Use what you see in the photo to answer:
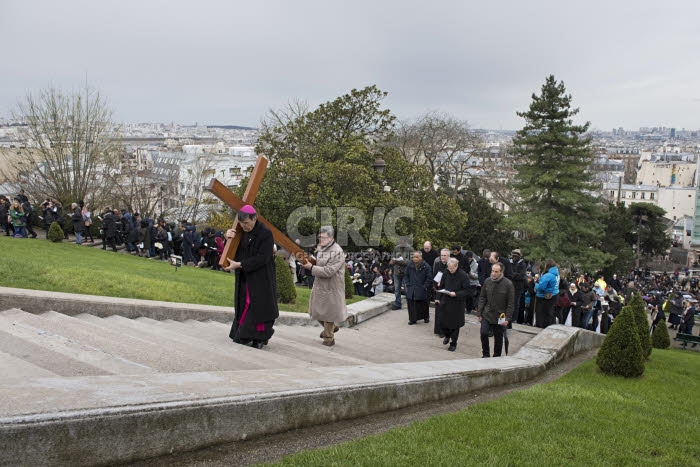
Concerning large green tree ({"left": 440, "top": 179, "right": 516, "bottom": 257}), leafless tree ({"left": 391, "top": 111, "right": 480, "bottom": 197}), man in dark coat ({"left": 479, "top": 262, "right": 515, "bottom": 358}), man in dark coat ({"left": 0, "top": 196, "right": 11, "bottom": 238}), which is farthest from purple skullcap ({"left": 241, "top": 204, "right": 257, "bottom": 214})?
leafless tree ({"left": 391, "top": 111, "right": 480, "bottom": 197})

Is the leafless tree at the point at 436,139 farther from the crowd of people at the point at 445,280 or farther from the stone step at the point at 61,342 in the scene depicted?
the stone step at the point at 61,342

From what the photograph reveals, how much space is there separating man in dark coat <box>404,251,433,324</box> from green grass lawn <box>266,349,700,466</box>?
14.1ft

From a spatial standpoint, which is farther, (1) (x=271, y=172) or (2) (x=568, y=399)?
(1) (x=271, y=172)

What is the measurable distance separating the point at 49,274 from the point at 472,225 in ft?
109

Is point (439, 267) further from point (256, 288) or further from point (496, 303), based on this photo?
point (256, 288)

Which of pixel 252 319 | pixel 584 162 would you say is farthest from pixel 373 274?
pixel 584 162

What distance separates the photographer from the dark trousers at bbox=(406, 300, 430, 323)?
11789mm

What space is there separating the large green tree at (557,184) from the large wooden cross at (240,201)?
3581 cm

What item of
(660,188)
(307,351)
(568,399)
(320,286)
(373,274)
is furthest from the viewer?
(660,188)

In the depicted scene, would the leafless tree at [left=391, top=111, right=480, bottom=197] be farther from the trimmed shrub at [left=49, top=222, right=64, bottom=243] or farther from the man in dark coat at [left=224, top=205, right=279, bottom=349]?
the man in dark coat at [left=224, top=205, right=279, bottom=349]

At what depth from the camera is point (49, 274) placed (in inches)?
388

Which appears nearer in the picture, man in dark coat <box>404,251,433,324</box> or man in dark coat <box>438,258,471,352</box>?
man in dark coat <box>438,258,471,352</box>

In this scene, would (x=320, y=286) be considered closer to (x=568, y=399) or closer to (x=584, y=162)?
(x=568, y=399)

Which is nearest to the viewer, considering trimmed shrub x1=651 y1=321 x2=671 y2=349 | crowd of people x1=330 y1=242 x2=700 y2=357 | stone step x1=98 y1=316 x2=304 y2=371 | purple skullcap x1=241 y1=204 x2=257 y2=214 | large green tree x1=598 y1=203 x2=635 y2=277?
stone step x1=98 y1=316 x2=304 y2=371
